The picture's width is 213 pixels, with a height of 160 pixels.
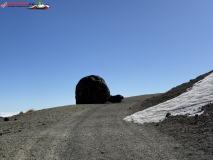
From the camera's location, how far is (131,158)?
245 inches

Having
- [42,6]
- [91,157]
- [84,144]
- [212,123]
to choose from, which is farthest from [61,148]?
[42,6]

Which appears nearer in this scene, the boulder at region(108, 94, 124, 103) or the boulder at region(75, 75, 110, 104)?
the boulder at region(75, 75, 110, 104)

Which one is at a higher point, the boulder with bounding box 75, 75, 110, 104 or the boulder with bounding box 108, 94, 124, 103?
the boulder with bounding box 75, 75, 110, 104

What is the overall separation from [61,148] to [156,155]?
11.6 ft

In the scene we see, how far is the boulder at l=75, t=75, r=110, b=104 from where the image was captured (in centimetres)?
2795

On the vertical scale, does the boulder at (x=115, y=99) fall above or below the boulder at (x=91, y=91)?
below

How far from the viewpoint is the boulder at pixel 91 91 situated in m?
28.0

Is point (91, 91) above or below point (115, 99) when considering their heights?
above

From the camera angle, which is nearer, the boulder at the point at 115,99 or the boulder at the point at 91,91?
the boulder at the point at 91,91

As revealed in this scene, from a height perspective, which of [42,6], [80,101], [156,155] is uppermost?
[42,6]

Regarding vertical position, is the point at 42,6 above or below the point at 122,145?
above

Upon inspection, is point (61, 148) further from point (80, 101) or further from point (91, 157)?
point (80, 101)

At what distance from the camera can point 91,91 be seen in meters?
28.0

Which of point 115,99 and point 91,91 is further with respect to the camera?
point 115,99
